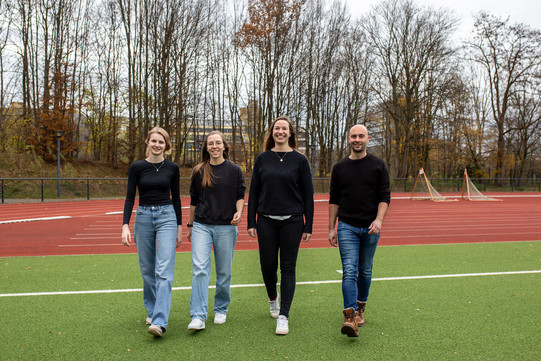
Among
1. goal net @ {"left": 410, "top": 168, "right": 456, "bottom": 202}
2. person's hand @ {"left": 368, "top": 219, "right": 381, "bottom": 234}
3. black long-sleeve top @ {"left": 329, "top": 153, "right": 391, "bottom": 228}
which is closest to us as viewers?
person's hand @ {"left": 368, "top": 219, "right": 381, "bottom": 234}

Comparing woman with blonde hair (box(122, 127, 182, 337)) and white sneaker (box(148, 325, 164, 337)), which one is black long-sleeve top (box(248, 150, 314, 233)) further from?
white sneaker (box(148, 325, 164, 337))

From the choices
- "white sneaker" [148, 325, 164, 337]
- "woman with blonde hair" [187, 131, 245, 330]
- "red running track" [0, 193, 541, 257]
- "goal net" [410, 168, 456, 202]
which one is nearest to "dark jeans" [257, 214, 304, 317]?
"woman with blonde hair" [187, 131, 245, 330]

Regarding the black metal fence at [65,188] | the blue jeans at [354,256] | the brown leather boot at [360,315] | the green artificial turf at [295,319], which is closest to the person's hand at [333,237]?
the blue jeans at [354,256]

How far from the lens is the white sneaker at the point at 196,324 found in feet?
12.4

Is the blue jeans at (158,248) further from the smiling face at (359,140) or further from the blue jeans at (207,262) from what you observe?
the smiling face at (359,140)

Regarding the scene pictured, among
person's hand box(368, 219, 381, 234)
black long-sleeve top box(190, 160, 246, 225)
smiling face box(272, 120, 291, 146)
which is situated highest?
smiling face box(272, 120, 291, 146)

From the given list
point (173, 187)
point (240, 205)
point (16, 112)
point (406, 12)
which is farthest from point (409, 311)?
point (406, 12)

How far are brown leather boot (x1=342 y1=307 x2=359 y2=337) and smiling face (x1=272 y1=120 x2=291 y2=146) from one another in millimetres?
1553

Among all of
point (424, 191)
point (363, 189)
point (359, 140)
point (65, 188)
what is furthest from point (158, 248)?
point (424, 191)

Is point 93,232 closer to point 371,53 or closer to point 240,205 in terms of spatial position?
point 240,205

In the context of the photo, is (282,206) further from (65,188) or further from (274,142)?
(65,188)

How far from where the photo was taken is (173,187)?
13.3 ft

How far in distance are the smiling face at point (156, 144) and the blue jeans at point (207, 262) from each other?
728mm

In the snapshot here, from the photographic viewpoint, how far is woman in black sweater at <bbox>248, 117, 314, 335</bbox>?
3854 millimetres
